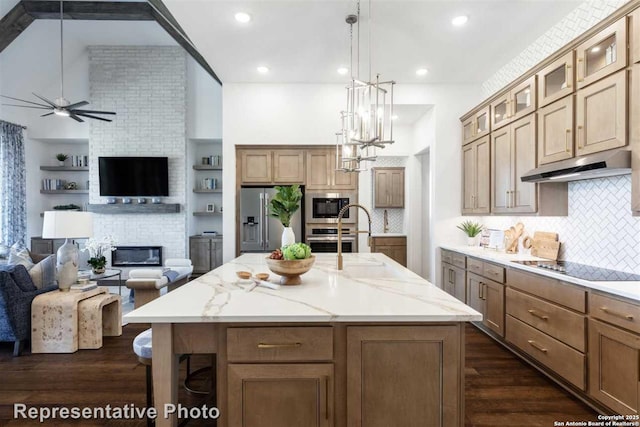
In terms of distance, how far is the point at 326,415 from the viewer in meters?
1.32

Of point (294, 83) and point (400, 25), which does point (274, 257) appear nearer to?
point (400, 25)

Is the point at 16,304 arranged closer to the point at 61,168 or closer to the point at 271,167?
the point at 271,167

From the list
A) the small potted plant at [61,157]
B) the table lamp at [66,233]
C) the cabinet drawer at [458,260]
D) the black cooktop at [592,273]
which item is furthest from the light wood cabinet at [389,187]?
the small potted plant at [61,157]

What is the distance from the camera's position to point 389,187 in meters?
6.48

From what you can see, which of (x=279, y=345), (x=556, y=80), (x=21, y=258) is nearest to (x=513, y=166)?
(x=556, y=80)

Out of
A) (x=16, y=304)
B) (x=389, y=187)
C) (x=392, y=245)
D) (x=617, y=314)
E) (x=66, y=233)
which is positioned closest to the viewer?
(x=617, y=314)

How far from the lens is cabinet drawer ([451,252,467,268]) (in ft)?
12.3

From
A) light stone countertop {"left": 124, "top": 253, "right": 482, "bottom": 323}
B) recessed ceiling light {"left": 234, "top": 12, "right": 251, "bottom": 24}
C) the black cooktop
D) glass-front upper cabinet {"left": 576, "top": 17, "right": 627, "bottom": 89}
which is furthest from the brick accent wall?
glass-front upper cabinet {"left": 576, "top": 17, "right": 627, "bottom": 89}

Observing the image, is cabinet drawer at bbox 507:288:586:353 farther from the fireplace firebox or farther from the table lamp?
the fireplace firebox

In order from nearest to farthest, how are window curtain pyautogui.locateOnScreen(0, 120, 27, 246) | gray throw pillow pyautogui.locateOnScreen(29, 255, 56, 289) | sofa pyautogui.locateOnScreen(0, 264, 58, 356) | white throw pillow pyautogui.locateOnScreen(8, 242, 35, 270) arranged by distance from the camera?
1. sofa pyautogui.locateOnScreen(0, 264, 58, 356)
2. gray throw pillow pyautogui.locateOnScreen(29, 255, 56, 289)
3. white throw pillow pyautogui.locateOnScreen(8, 242, 35, 270)
4. window curtain pyautogui.locateOnScreen(0, 120, 27, 246)

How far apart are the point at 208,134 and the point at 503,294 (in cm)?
594

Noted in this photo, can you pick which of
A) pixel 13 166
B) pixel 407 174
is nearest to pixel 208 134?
pixel 13 166

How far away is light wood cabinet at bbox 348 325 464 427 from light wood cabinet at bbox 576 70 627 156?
1930 millimetres

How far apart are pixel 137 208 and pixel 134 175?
663 millimetres
